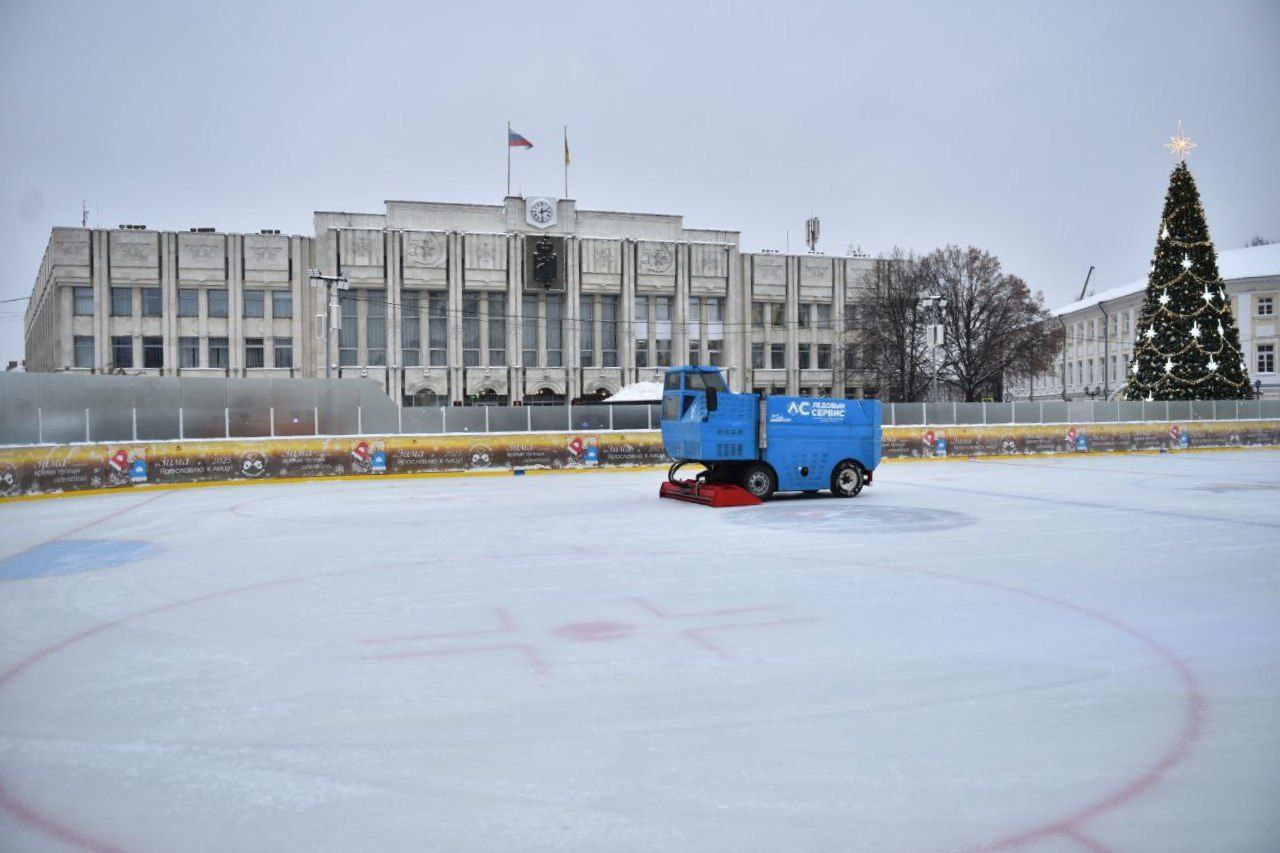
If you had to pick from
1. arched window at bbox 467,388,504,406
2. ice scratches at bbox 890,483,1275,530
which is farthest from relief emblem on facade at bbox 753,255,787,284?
ice scratches at bbox 890,483,1275,530

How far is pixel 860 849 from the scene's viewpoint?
386 centimetres

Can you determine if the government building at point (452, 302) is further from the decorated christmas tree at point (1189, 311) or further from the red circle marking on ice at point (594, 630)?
the red circle marking on ice at point (594, 630)

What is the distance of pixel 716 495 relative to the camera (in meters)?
19.1

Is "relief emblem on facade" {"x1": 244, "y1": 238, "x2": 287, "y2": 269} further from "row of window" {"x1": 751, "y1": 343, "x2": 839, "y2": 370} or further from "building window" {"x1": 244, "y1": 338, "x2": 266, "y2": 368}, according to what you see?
"row of window" {"x1": 751, "y1": 343, "x2": 839, "y2": 370}

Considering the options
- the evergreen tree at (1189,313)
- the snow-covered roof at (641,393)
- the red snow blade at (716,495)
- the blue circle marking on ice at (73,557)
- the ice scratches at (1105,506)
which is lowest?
the blue circle marking on ice at (73,557)

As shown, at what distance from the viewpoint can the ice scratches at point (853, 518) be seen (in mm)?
15094

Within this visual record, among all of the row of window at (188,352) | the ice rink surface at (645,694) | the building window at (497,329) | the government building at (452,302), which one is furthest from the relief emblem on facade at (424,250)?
the ice rink surface at (645,694)

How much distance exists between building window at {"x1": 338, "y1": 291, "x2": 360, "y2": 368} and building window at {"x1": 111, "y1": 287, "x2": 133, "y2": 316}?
44.5 ft

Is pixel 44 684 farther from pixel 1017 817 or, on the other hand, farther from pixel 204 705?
pixel 1017 817

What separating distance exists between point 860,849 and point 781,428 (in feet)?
53.6

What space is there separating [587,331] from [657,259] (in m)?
7.40

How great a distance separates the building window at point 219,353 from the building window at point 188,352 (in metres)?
0.85

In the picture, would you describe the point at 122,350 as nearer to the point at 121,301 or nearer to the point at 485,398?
the point at 121,301

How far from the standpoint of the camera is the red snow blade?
19.1 m
